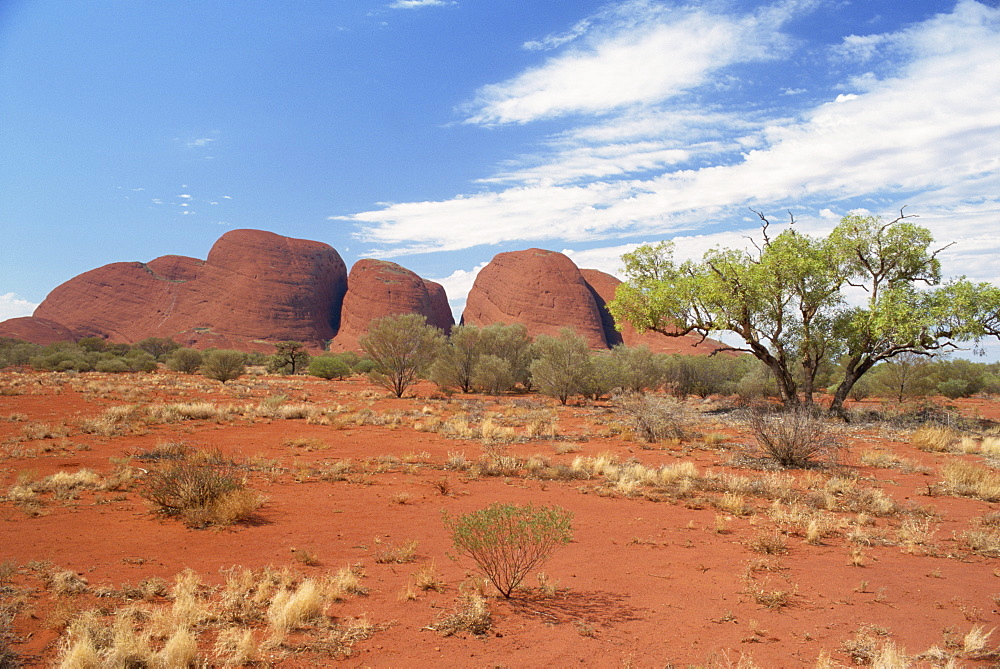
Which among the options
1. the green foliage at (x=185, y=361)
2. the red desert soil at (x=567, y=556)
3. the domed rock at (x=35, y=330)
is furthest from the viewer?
the domed rock at (x=35, y=330)

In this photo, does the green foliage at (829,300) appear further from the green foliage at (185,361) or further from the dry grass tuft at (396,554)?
the green foliage at (185,361)

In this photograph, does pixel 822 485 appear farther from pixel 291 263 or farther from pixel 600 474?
pixel 291 263

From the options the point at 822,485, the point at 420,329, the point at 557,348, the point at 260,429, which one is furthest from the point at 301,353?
the point at 822,485

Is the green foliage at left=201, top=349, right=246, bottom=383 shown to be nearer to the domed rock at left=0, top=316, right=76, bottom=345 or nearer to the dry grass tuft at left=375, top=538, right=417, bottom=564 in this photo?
the dry grass tuft at left=375, top=538, right=417, bottom=564

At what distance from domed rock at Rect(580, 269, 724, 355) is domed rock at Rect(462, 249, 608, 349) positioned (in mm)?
3096

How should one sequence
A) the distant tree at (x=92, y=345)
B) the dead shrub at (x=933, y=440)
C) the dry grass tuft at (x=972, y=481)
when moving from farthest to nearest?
the distant tree at (x=92, y=345), the dead shrub at (x=933, y=440), the dry grass tuft at (x=972, y=481)

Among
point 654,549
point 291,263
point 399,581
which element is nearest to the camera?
point 399,581

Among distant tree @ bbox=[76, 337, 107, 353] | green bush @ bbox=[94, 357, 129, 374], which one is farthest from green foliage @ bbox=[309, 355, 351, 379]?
distant tree @ bbox=[76, 337, 107, 353]

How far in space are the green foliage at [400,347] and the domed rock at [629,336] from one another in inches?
1296

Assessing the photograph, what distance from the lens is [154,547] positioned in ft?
20.3

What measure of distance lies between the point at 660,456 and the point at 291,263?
3056 inches

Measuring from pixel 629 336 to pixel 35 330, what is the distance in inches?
3103

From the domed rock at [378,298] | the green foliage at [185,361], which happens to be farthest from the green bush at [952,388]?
the domed rock at [378,298]

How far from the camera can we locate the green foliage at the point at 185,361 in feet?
130
